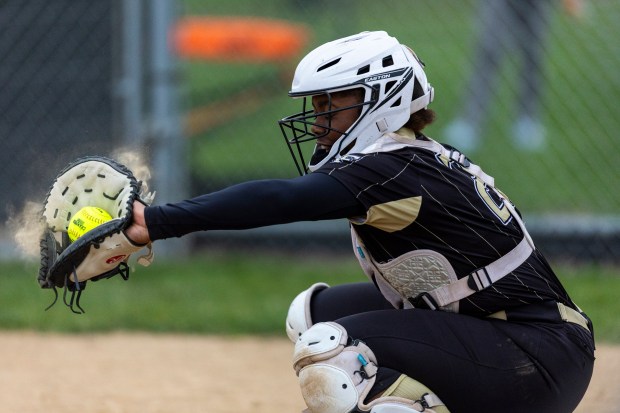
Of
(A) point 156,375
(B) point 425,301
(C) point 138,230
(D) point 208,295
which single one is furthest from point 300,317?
(D) point 208,295

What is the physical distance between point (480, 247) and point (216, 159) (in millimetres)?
5404

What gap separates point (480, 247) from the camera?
3238 mm

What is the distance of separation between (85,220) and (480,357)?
127 centimetres

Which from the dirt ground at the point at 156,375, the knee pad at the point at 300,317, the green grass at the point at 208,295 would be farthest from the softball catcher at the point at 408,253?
the green grass at the point at 208,295

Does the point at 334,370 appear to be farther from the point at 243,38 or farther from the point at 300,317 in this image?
the point at 243,38

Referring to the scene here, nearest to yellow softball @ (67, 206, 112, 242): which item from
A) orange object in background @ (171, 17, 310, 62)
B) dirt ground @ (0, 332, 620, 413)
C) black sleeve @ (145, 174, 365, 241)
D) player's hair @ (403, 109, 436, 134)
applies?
black sleeve @ (145, 174, 365, 241)

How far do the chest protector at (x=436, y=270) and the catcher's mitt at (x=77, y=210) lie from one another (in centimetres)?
71

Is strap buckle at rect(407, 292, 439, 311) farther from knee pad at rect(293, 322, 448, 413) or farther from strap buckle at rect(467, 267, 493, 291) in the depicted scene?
knee pad at rect(293, 322, 448, 413)

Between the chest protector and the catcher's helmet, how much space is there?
0.08m

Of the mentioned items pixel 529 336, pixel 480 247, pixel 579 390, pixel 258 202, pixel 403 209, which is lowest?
pixel 579 390

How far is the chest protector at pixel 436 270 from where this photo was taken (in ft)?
10.6

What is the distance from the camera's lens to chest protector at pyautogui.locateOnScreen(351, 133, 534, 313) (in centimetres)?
324

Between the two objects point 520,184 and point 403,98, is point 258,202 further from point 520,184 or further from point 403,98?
point 520,184

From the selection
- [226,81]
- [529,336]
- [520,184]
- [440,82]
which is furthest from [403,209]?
[226,81]
